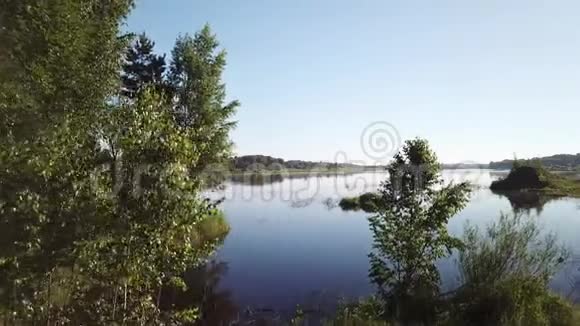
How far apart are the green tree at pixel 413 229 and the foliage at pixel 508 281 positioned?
116cm

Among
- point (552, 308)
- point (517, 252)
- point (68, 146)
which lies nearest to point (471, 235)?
point (517, 252)

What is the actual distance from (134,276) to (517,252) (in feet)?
44.3

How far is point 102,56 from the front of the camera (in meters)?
15.7

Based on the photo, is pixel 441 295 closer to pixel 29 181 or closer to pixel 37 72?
pixel 29 181

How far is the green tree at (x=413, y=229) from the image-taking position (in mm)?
16625

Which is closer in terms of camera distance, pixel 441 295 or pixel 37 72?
pixel 37 72

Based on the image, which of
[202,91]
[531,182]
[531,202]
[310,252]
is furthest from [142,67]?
[531,182]

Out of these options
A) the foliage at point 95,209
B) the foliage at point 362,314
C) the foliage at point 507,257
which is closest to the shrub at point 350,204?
the foliage at point 507,257

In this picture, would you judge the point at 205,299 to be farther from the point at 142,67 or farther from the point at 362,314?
the point at 142,67

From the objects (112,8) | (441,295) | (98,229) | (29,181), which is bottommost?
(441,295)

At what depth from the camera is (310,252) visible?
32656 mm

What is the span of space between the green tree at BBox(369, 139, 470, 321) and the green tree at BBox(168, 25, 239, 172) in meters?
18.1

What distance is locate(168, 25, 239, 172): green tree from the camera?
34.0 metres

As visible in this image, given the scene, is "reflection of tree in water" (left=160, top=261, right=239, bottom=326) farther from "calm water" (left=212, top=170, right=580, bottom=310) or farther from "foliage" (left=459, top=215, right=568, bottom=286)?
"foliage" (left=459, top=215, right=568, bottom=286)
